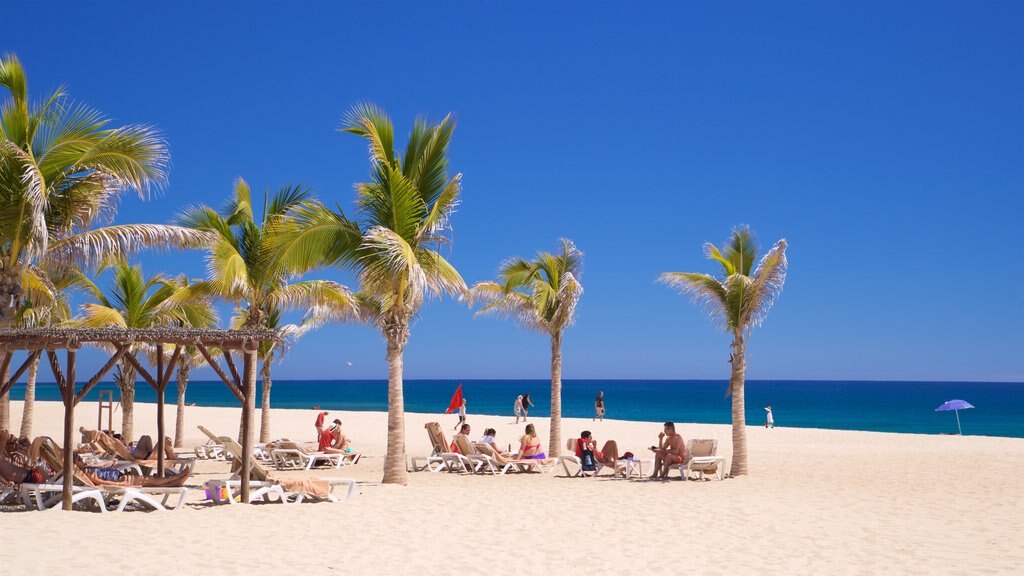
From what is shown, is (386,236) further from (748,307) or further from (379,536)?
(748,307)

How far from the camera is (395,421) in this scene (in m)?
13.6

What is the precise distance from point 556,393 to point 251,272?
6412 mm

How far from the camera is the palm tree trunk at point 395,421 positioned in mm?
13586

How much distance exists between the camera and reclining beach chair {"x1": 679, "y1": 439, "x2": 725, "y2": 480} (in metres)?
14.2

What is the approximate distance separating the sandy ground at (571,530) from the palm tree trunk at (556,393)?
85.0 inches

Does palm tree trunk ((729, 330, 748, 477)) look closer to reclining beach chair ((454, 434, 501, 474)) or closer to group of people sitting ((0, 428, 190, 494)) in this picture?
reclining beach chair ((454, 434, 501, 474))

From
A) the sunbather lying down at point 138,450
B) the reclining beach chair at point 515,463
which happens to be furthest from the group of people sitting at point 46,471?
the reclining beach chair at point 515,463

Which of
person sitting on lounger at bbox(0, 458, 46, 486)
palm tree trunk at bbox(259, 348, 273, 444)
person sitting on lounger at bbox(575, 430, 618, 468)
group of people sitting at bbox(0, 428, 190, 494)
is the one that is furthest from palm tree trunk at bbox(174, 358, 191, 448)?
person sitting on lounger at bbox(575, 430, 618, 468)

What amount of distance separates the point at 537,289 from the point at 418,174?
169 inches

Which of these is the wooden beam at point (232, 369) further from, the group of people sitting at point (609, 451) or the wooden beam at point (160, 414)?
the group of people sitting at point (609, 451)

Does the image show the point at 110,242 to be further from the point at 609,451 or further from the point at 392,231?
the point at 609,451

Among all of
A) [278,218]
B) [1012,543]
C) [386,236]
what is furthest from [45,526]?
[1012,543]

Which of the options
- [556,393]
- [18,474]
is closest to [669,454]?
[556,393]

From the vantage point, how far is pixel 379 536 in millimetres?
8797
